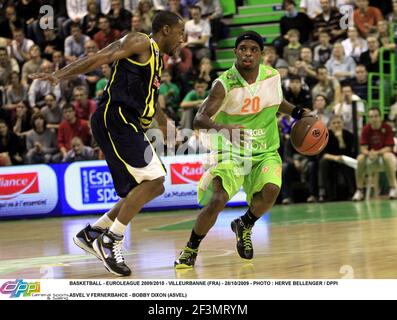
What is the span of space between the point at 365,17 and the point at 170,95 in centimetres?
426

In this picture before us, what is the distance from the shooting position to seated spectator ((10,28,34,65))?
21.1 m

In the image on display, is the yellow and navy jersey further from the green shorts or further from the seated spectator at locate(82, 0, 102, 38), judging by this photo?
the seated spectator at locate(82, 0, 102, 38)

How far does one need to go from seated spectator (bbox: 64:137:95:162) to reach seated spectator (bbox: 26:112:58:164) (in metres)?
0.56

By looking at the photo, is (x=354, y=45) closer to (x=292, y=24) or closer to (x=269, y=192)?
(x=292, y=24)

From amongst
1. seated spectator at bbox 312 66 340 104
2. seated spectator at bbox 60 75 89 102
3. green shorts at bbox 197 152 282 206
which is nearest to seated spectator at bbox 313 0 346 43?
seated spectator at bbox 312 66 340 104

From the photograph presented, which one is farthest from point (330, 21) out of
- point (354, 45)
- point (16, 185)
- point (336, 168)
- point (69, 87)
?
point (16, 185)

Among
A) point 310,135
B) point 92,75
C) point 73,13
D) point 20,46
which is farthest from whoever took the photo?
point 73,13

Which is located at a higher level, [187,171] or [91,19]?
[91,19]

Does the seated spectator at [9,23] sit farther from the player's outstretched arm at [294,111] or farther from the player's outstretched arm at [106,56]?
the player's outstretched arm at [106,56]

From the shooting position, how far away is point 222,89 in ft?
27.8

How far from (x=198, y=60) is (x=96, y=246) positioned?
1218cm

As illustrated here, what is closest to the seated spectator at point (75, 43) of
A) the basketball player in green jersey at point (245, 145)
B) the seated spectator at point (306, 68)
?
the seated spectator at point (306, 68)

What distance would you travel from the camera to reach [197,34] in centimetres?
2000
